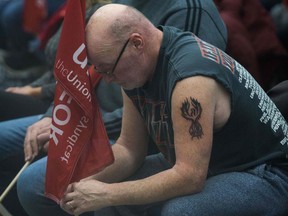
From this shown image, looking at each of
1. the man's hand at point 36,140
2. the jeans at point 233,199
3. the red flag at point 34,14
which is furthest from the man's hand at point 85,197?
the red flag at point 34,14

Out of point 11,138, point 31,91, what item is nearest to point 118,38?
point 11,138

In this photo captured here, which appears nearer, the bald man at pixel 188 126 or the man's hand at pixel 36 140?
the bald man at pixel 188 126

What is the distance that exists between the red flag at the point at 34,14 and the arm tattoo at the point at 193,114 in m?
1.80

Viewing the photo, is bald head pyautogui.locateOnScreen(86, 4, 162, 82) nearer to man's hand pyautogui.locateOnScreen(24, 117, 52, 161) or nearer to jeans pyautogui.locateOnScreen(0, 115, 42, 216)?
man's hand pyautogui.locateOnScreen(24, 117, 52, 161)

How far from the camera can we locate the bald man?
4.82 feet

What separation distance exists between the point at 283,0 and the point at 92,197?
1.44 meters

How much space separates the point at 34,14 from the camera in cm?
317

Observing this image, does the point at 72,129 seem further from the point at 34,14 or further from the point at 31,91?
the point at 34,14

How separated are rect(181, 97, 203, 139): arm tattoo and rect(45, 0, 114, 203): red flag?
1.00 feet

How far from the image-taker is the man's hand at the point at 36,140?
2.07 m

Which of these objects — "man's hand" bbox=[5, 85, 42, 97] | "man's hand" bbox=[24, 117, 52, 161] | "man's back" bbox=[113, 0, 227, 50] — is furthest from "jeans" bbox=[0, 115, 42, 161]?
"man's back" bbox=[113, 0, 227, 50]

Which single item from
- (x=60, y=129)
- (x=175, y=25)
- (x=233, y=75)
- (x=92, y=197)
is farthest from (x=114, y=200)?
(x=175, y=25)

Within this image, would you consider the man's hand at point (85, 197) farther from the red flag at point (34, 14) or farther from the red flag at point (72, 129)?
the red flag at point (34, 14)

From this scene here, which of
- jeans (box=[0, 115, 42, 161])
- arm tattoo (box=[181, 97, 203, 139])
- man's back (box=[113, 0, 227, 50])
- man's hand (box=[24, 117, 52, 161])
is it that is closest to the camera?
arm tattoo (box=[181, 97, 203, 139])
